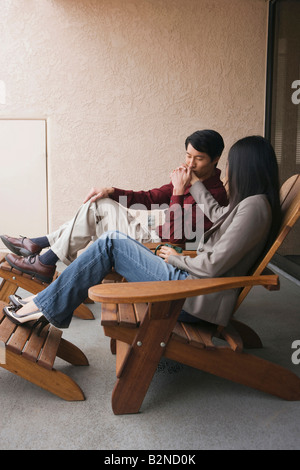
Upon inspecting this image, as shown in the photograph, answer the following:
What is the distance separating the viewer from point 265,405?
185cm

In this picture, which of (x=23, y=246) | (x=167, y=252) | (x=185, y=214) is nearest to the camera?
(x=167, y=252)

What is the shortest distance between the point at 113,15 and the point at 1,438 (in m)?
4.10

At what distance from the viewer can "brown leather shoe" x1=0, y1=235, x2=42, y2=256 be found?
9.45ft

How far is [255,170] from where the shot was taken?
189cm

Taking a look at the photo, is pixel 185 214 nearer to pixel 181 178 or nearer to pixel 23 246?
pixel 181 178

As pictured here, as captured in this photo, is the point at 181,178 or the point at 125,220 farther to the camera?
the point at 125,220

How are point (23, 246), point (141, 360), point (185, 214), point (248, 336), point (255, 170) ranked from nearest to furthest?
point (141, 360) < point (255, 170) < point (248, 336) < point (185, 214) < point (23, 246)

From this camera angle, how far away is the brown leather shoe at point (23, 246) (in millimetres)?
2881

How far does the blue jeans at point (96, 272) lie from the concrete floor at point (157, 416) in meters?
0.33

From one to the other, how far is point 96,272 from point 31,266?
912 mm

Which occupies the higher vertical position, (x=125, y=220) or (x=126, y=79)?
(x=126, y=79)

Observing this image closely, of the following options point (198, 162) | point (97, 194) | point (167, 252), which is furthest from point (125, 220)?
point (167, 252)

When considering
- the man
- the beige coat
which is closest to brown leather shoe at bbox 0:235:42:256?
the man

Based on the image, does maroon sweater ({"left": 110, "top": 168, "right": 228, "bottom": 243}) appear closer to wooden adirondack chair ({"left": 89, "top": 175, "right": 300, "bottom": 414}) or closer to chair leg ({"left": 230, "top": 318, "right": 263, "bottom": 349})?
chair leg ({"left": 230, "top": 318, "right": 263, "bottom": 349})
